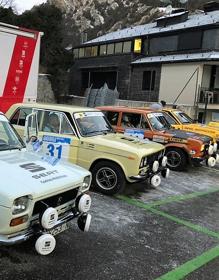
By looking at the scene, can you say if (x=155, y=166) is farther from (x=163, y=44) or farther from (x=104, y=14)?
(x=104, y=14)

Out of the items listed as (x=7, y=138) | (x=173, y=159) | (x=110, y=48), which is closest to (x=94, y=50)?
(x=110, y=48)

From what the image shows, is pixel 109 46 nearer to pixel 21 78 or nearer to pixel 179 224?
pixel 21 78

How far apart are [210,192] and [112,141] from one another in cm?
294

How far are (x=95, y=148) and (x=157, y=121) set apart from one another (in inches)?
152

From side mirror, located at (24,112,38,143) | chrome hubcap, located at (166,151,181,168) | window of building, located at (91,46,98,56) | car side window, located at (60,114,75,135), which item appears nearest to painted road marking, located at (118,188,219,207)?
car side window, located at (60,114,75,135)

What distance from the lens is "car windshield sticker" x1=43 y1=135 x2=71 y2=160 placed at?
789 cm

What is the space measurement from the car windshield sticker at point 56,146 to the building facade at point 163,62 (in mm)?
17841

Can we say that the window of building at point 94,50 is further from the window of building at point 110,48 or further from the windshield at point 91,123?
the windshield at point 91,123

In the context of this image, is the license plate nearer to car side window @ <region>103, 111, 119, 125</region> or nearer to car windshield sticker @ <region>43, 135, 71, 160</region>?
car windshield sticker @ <region>43, 135, 71, 160</region>

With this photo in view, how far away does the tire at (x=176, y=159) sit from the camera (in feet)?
35.9

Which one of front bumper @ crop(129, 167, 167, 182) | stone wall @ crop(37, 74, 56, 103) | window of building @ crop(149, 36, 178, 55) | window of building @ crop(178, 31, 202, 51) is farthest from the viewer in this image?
window of building @ crop(149, 36, 178, 55)

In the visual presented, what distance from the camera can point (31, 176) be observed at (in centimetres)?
439

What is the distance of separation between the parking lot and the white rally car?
41cm

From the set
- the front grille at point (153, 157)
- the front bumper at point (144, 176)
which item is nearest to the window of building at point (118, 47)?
the front grille at point (153, 157)
